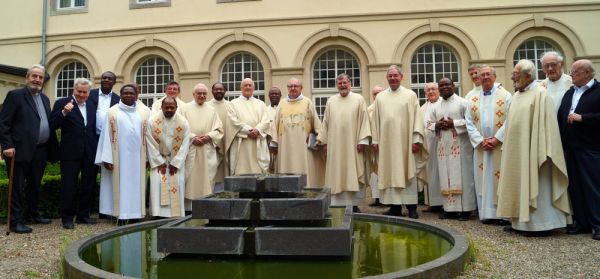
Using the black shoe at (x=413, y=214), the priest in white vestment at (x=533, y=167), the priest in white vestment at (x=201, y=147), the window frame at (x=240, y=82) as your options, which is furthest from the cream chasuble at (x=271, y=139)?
the window frame at (x=240, y=82)

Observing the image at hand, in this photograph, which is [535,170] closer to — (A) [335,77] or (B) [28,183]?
(B) [28,183]

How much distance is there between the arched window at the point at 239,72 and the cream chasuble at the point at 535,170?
11.2 metres

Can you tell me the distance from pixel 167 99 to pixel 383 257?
425 centimetres

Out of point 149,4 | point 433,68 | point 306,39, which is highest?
point 149,4

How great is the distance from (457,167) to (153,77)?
12.7 meters

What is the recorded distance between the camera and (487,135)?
691 centimetres

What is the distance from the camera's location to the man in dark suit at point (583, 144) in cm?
560

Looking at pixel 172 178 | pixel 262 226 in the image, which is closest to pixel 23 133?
pixel 172 178

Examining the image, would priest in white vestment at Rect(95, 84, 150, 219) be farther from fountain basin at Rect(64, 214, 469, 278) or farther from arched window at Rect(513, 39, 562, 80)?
arched window at Rect(513, 39, 562, 80)

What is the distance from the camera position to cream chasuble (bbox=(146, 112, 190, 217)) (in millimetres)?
6938

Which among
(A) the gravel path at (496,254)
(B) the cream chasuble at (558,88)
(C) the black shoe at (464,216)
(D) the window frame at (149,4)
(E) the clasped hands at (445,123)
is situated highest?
(D) the window frame at (149,4)

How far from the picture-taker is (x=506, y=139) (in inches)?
234

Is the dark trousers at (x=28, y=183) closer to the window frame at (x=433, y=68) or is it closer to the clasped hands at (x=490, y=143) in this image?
the clasped hands at (x=490, y=143)

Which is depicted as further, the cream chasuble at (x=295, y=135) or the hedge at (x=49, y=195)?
the cream chasuble at (x=295, y=135)
